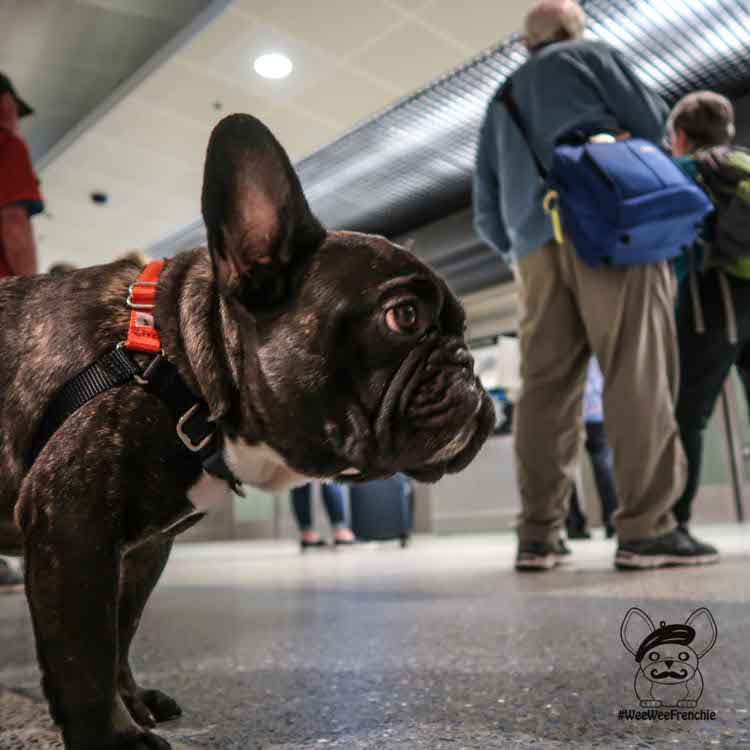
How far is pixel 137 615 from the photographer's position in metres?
0.84

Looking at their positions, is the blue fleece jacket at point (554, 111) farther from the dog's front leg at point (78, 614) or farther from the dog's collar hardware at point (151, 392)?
the dog's front leg at point (78, 614)

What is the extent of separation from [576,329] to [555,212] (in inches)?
14.5

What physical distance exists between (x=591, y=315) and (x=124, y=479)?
5.74 feet

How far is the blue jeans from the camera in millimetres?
5141

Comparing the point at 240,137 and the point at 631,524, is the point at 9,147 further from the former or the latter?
→ the point at 631,524

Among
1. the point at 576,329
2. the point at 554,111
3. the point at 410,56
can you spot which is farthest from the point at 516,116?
the point at 410,56

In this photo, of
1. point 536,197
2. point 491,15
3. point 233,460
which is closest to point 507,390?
point 491,15

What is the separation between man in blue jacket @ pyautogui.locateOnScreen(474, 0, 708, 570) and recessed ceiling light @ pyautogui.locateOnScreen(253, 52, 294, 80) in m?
3.40

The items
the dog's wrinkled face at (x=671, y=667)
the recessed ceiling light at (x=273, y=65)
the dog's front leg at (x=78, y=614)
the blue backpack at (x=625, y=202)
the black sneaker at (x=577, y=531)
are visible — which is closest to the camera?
the dog's front leg at (x=78, y=614)

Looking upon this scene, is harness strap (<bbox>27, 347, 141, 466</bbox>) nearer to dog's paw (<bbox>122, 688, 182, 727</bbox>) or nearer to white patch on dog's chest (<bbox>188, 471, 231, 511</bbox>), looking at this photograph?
white patch on dog's chest (<bbox>188, 471, 231, 511</bbox>)

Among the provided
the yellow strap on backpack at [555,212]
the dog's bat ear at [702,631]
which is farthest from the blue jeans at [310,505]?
the dog's bat ear at [702,631]

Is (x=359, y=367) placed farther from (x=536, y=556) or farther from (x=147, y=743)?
(x=536, y=556)

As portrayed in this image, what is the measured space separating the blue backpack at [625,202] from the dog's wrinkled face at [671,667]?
52.6 inches

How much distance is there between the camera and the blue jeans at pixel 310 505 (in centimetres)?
514
